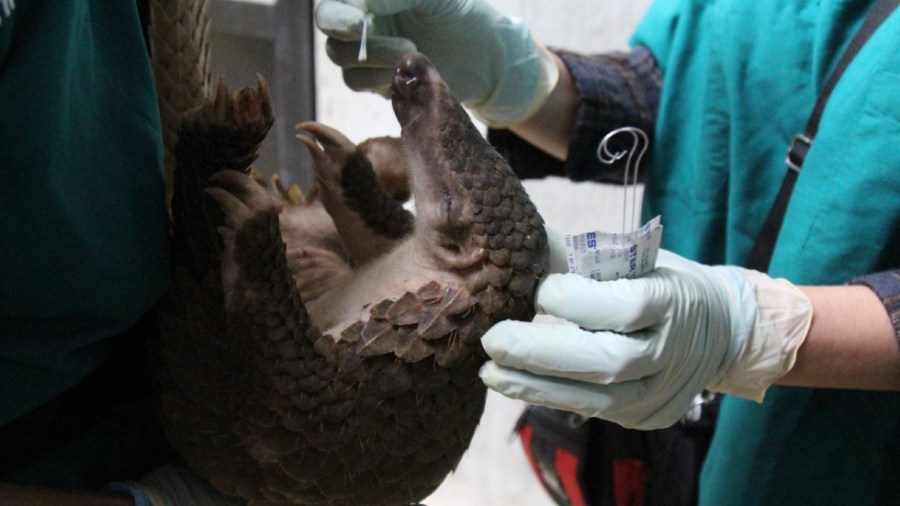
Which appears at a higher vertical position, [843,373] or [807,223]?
[807,223]

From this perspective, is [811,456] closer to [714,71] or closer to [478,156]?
[714,71]

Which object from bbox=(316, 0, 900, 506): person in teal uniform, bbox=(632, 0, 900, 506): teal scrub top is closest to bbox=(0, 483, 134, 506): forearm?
bbox=(316, 0, 900, 506): person in teal uniform

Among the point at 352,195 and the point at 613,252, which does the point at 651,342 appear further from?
the point at 352,195

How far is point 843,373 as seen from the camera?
0.90 meters

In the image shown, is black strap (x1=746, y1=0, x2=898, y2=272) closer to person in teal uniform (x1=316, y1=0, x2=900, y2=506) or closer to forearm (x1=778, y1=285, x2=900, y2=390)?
person in teal uniform (x1=316, y1=0, x2=900, y2=506)

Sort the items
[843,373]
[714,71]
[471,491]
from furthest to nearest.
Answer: [471,491], [714,71], [843,373]

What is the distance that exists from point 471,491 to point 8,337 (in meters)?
1.80

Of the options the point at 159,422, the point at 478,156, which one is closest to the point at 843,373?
the point at 478,156

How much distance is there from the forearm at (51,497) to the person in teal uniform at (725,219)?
1.16ft

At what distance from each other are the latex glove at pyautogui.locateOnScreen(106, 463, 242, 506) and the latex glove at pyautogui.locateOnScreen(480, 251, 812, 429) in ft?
1.02

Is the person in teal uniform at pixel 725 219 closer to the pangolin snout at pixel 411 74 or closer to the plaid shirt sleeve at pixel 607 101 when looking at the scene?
the plaid shirt sleeve at pixel 607 101

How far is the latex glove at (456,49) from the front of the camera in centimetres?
88

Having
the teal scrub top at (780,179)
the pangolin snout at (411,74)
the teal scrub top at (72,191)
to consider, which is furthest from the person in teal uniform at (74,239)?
the teal scrub top at (780,179)

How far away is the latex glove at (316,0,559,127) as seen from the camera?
2.90ft
